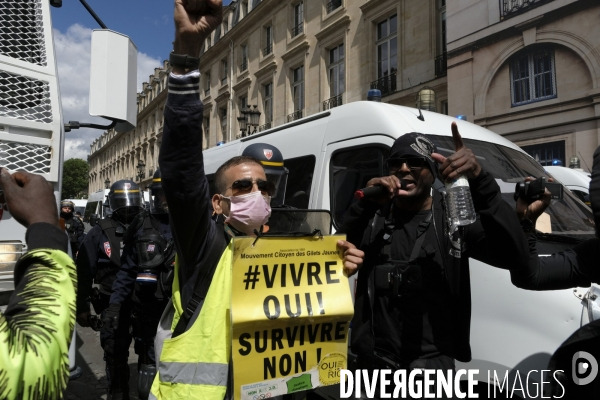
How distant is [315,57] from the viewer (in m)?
20.8

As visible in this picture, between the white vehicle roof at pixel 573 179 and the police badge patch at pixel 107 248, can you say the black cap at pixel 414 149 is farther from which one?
the white vehicle roof at pixel 573 179

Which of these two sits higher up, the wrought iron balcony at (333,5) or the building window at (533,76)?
the wrought iron balcony at (333,5)

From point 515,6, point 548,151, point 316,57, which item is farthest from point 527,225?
point 316,57

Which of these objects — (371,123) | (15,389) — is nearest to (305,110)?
(371,123)

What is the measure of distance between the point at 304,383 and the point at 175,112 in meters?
1.15

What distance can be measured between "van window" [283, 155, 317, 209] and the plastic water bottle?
2.63 meters

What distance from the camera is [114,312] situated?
3613mm

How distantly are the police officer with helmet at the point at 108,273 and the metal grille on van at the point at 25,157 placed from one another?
1574mm

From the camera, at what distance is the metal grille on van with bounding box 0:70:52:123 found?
2.46m

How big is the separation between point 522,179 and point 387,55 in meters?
14.7

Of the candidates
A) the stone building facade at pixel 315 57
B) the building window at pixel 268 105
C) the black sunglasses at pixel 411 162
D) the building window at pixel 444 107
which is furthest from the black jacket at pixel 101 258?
the building window at pixel 268 105

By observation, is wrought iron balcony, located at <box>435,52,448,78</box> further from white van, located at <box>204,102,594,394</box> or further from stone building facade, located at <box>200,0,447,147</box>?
white van, located at <box>204,102,594,394</box>

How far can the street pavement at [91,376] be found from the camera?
446 centimetres

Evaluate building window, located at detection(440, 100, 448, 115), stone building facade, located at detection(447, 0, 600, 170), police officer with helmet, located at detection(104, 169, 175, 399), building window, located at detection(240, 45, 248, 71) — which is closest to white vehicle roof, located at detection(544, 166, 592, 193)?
stone building facade, located at detection(447, 0, 600, 170)
